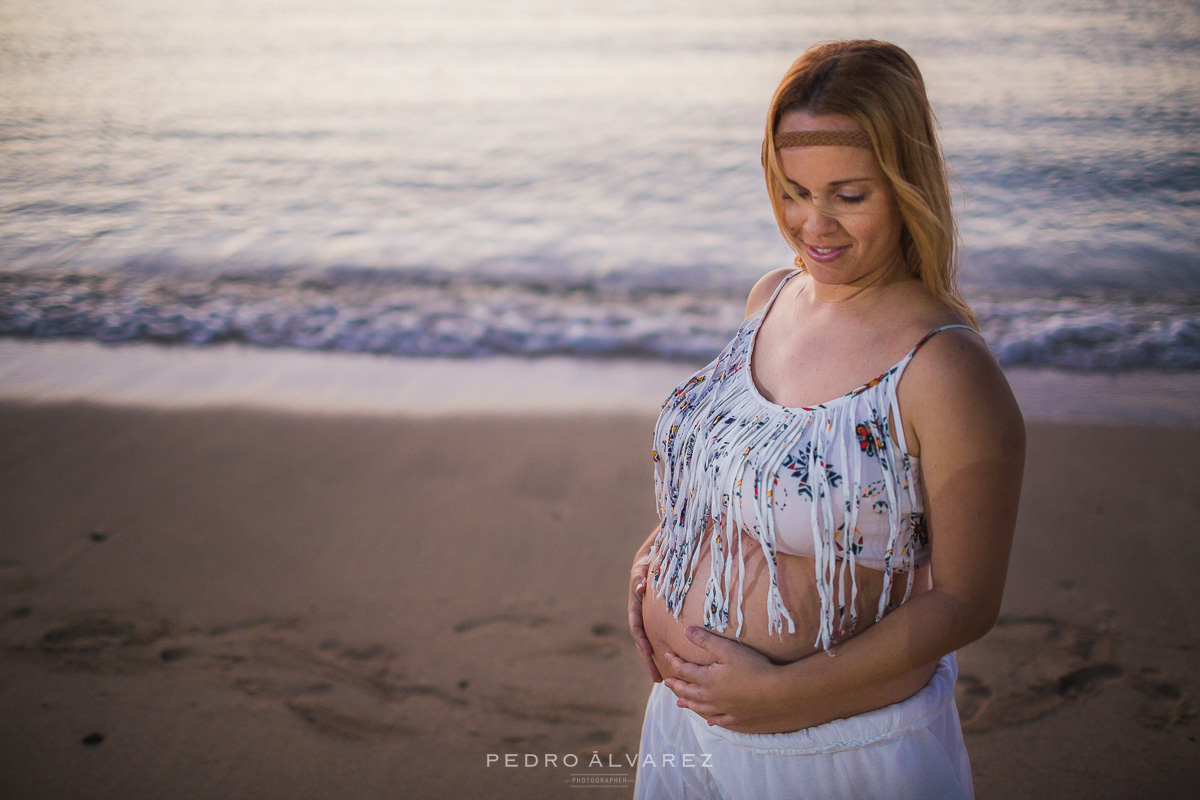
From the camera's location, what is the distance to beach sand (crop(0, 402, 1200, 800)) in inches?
103

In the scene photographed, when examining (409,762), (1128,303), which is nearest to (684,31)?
(1128,303)

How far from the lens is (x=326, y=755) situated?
2650 mm

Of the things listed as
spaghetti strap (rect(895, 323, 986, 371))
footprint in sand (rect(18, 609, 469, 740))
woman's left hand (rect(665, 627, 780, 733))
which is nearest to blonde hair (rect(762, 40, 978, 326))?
spaghetti strap (rect(895, 323, 986, 371))

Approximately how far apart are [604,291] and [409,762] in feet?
17.0

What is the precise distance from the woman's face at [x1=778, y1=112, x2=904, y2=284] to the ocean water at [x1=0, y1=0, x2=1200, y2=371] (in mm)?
4311

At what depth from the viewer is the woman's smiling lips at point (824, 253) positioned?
1.50 metres

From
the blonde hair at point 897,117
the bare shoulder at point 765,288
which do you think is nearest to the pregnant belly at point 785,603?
the blonde hair at point 897,117

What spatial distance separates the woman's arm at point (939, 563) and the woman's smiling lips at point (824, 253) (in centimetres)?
26

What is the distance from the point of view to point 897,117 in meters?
1.36

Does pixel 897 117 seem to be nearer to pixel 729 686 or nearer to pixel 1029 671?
pixel 729 686

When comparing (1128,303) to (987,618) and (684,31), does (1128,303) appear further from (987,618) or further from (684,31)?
(684,31)

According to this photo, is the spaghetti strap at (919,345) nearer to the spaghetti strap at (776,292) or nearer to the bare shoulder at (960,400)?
the bare shoulder at (960,400)

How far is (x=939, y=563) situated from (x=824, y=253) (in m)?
0.62

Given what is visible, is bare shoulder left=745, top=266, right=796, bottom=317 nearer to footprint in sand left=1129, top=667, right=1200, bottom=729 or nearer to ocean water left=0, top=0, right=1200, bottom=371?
footprint in sand left=1129, top=667, right=1200, bottom=729
